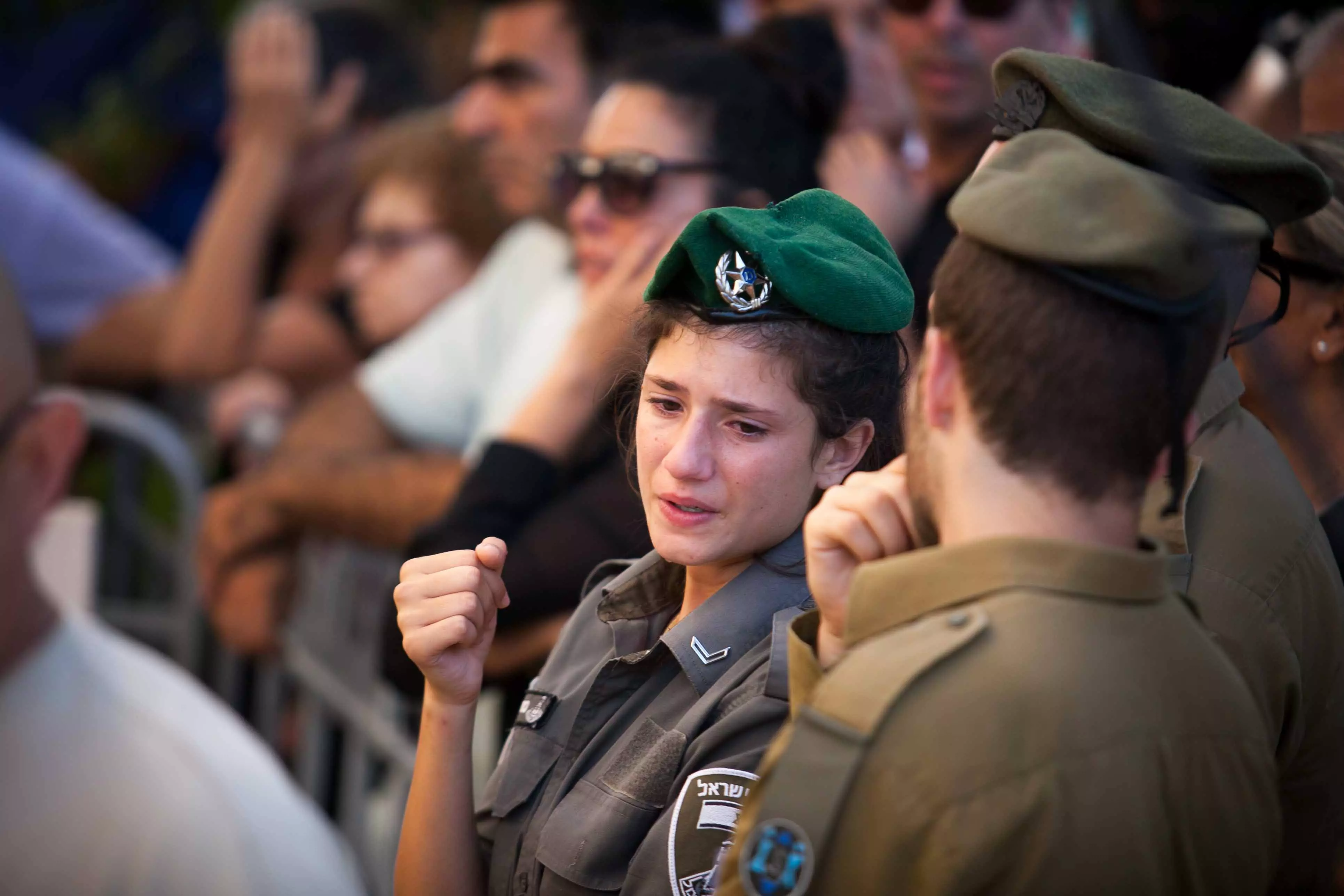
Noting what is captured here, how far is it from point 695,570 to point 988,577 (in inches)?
20.6

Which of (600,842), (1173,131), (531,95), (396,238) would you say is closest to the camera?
(1173,131)

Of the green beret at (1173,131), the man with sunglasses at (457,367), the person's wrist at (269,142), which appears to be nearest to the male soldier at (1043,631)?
the green beret at (1173,131)

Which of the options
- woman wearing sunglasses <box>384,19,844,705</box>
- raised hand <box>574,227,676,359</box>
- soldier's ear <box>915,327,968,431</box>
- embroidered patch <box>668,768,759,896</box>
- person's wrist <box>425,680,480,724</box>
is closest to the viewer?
soldier's ear <box>915,327,968,431</box>

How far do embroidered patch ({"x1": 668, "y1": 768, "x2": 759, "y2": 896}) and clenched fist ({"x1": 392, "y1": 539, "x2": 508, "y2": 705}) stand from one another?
323 millimetres

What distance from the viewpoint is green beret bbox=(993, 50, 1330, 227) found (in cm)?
148

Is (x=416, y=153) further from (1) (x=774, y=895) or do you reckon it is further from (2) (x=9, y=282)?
(1) (x=774, y=895)

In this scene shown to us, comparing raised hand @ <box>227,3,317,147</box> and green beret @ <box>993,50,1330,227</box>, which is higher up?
green beret @ <box>993,50,1330,227</box>

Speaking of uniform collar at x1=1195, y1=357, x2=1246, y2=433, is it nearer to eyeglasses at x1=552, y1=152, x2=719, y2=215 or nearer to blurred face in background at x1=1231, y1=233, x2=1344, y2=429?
blurred face in background at x1=1231, y1=233, x2=1344, y2=429

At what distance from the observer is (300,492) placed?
3781 mm

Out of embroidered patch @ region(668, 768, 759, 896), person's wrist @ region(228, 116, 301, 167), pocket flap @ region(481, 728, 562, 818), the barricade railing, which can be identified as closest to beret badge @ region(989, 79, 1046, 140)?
embroidered patch @ region(668, 768, 759, 896)

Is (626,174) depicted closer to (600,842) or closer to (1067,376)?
(600,842)

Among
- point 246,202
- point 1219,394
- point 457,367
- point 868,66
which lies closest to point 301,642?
point 457,367

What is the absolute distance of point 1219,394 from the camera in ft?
5.76

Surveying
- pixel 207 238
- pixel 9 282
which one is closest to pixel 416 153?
pixel 207 238
